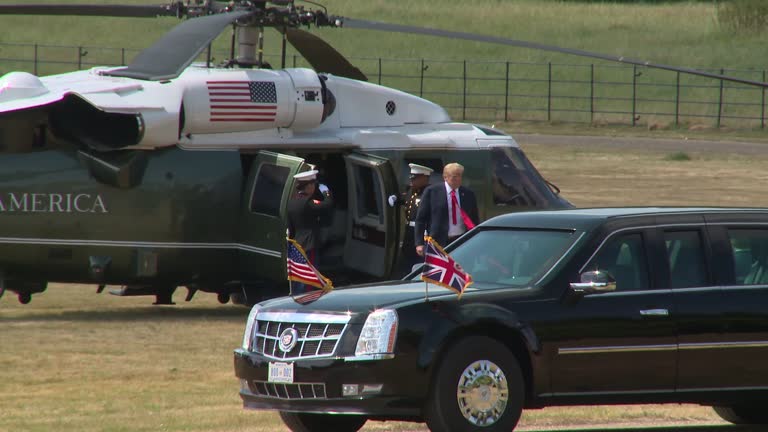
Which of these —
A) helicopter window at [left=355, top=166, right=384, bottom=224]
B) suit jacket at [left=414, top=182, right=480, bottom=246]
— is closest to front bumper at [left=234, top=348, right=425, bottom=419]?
suit jacket at [left=414, top=182, right=480, bottom=246]

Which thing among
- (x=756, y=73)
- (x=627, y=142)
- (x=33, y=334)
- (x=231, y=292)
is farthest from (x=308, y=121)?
(x=756, y=73)

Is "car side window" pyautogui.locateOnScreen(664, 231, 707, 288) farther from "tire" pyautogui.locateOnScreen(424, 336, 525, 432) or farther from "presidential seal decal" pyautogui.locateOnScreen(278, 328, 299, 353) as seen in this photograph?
"presidential seal decal" pyautogui.locateOnScreen(278, 328, 299, 353)

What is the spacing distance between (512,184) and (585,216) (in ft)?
26.4

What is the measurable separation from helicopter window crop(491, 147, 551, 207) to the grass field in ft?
11.6

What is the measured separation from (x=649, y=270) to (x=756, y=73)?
157 feet

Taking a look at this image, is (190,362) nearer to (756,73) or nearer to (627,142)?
(627,142)

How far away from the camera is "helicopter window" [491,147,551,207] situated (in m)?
18.1

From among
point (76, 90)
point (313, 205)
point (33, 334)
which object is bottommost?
point (33, 334)

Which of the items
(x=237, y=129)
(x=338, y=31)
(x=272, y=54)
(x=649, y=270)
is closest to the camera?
(x=649, y=270)

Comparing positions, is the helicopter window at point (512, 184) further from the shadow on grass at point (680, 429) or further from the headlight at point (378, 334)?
the headlight at point (378, 334)

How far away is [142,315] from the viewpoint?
1731 centimetres

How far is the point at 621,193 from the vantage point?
33000 mm

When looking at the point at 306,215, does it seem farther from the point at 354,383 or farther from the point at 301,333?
the point at 354,383

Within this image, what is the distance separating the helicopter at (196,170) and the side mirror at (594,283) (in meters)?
6.97
